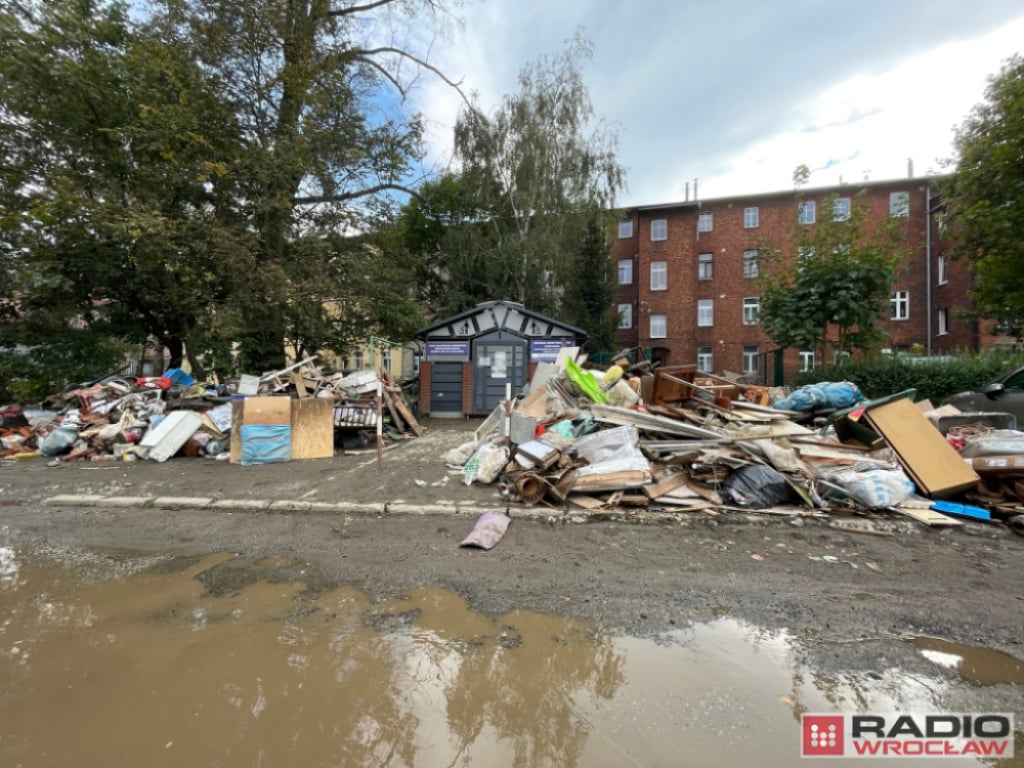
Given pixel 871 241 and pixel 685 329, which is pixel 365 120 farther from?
pixel 685 329

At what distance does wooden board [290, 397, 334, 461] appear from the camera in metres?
8.09

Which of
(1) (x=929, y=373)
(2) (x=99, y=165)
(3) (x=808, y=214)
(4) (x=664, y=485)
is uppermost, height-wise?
(3) (x=808, y=214)

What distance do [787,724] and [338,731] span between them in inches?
78.8

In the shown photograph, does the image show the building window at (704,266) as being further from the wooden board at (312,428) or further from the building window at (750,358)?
the wooden board at (312,428)

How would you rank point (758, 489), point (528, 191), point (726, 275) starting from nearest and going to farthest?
point (758, 489)
point (528, 191)
point (726, 275)

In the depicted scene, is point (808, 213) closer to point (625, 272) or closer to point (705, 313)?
point (705, 313)

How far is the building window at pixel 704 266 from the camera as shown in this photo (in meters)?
28.4

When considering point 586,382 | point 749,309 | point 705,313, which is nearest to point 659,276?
point 705,313

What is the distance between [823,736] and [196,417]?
32.8 ft

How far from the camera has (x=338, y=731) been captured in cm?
197

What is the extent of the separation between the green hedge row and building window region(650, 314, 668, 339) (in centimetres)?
1702

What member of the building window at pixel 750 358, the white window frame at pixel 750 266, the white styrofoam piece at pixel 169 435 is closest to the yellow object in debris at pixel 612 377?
the white styrofoam piece at pixel 169 435

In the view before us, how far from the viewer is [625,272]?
30703 mm

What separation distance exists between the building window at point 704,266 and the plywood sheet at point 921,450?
2491 cm
